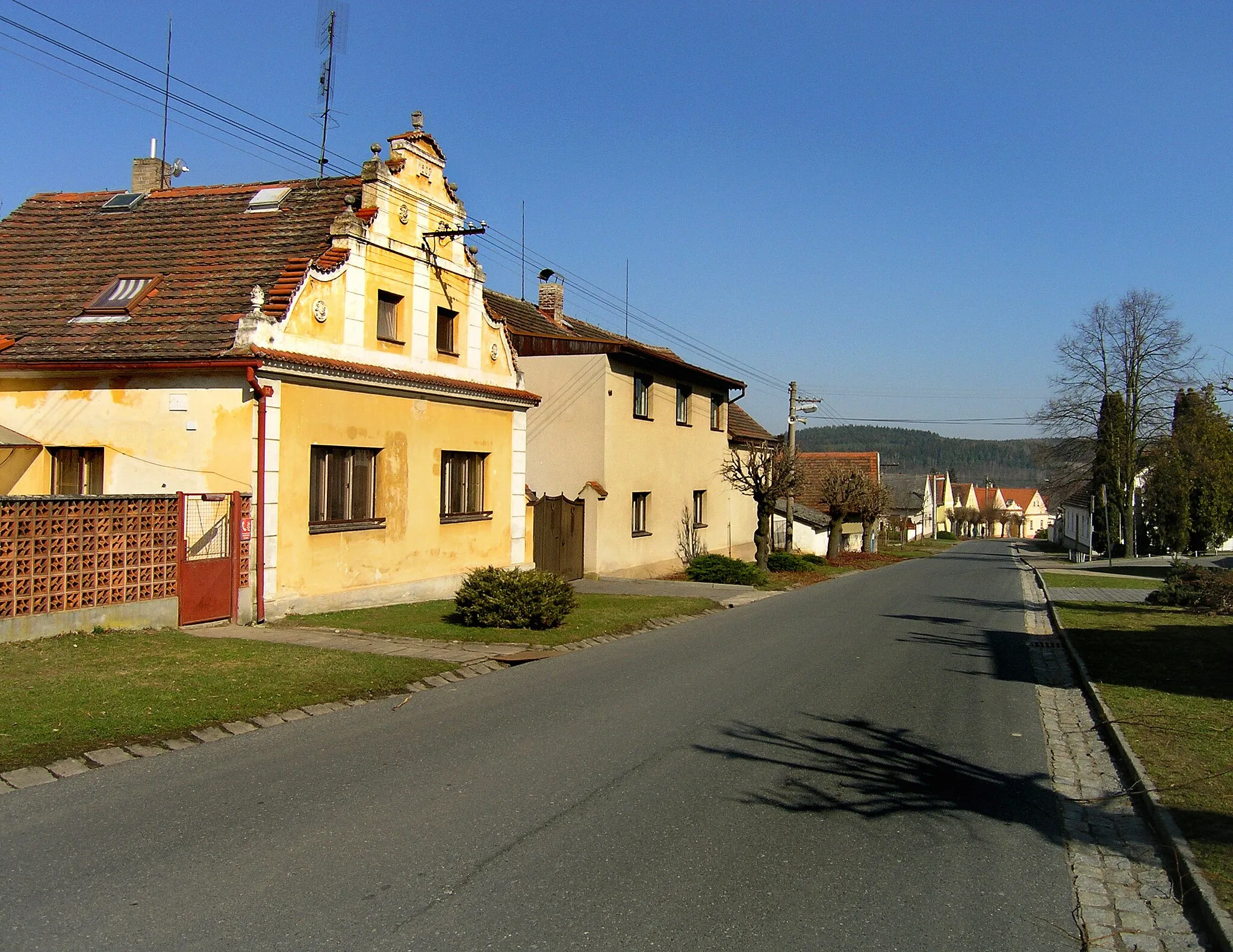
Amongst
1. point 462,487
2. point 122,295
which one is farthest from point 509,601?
point 122,295

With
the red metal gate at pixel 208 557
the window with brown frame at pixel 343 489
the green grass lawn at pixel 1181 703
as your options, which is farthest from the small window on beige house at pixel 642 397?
the red metal gate at pixel 208 557

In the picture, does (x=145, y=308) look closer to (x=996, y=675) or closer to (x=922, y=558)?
(x=996, y=675)

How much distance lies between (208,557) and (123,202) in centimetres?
936

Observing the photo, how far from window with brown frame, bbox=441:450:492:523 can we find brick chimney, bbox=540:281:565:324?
11296mm

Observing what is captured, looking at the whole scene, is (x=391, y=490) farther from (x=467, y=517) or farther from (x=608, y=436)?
(x=608, y=436)

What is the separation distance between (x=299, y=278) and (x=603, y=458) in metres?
11.3

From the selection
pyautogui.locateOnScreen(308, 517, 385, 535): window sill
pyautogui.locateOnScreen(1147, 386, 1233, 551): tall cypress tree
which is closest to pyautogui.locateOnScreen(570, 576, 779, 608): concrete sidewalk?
pyautogui.locateOnScreen(308, 517, 385, 535): window sill

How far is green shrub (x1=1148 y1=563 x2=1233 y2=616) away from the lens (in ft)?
63.8

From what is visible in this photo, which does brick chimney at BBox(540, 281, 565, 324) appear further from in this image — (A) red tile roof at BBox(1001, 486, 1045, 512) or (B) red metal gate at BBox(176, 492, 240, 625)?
(A) red tile roof at BBox(1001, 486, 1045, 512)

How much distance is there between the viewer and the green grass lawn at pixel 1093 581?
29.5m

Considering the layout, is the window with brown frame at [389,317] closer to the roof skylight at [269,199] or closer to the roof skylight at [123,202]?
the roof skylight at [269,199]

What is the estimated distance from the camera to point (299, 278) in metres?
14.9

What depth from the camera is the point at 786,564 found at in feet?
116

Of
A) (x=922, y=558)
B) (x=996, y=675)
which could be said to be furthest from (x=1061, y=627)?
(x=922, y=558)
